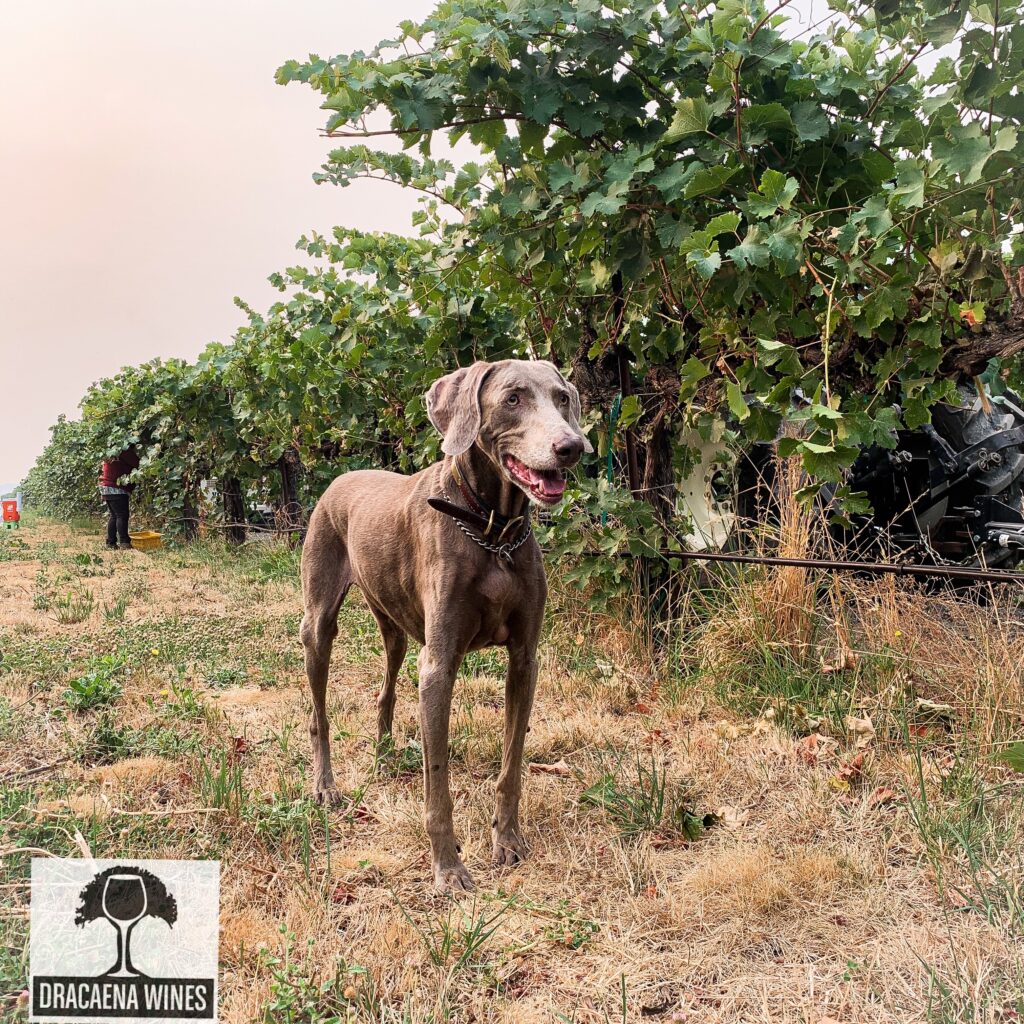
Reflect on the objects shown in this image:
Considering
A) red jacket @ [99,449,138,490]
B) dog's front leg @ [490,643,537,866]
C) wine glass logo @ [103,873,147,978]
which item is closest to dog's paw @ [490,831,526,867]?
dog's front leg @ [490,643,537,866]

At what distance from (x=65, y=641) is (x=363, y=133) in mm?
4363

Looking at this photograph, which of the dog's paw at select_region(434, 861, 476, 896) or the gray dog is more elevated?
the gray dog

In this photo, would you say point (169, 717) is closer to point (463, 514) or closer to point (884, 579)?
point (463, 514)

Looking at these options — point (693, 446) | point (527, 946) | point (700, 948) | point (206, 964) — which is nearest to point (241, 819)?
point (206, 964)

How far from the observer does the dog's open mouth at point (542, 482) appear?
2488mm

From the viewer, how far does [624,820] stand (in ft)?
9.72

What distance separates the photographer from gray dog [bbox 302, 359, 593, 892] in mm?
2600

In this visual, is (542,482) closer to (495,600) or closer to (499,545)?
(499,545)

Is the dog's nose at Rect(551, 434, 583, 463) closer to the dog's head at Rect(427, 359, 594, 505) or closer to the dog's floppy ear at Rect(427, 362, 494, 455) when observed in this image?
the dog's head at Rect(427, 359, 594, 505)

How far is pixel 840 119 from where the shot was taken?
3.33m

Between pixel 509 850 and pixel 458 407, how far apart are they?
1569 millimetres

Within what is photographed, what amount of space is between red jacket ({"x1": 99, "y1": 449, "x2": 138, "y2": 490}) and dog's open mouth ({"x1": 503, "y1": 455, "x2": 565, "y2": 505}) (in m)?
14.2

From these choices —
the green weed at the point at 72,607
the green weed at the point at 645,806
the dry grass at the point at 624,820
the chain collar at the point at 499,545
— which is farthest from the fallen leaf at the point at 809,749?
the green weed at the point at 72,607

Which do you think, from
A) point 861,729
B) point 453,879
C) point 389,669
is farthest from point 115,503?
point 861,729
